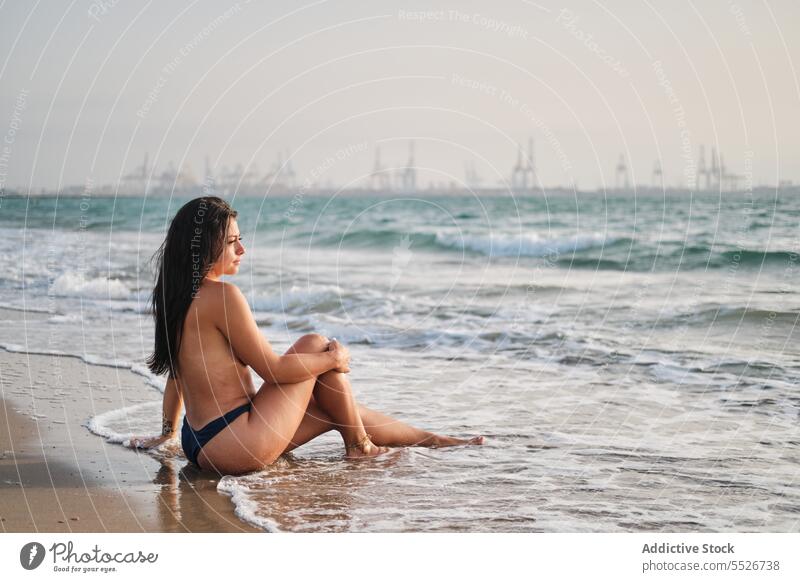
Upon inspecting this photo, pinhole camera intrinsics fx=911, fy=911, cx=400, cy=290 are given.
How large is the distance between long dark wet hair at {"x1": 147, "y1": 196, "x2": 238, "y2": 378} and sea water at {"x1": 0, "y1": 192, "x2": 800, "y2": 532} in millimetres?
808

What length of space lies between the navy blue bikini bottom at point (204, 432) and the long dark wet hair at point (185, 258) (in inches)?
14.5

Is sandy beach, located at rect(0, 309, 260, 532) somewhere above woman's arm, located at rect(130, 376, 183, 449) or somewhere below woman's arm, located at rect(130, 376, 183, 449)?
below

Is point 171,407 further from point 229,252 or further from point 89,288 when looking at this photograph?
point 89,288

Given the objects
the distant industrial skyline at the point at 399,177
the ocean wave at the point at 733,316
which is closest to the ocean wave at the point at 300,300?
the distant industrial skyline at the point at 399,177

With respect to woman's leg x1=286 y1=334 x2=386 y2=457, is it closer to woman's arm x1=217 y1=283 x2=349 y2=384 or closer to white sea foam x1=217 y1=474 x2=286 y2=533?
woman's arm x1=217 y1=283 x2=349 y2=384

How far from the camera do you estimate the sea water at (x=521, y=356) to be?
13.5 ft

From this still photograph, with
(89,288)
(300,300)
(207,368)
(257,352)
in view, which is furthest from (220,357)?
(89,288)

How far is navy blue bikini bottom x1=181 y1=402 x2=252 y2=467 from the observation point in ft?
14.1

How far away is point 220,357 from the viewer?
168 inches

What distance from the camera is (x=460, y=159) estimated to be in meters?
18.9

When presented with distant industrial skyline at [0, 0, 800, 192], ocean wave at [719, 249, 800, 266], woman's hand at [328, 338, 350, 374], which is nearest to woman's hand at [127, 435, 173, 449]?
woman's hand at [328, 338, 350, 374]

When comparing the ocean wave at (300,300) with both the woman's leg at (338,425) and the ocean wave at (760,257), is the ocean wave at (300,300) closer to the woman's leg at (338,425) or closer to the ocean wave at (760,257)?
the woman's leg at (338,425)
